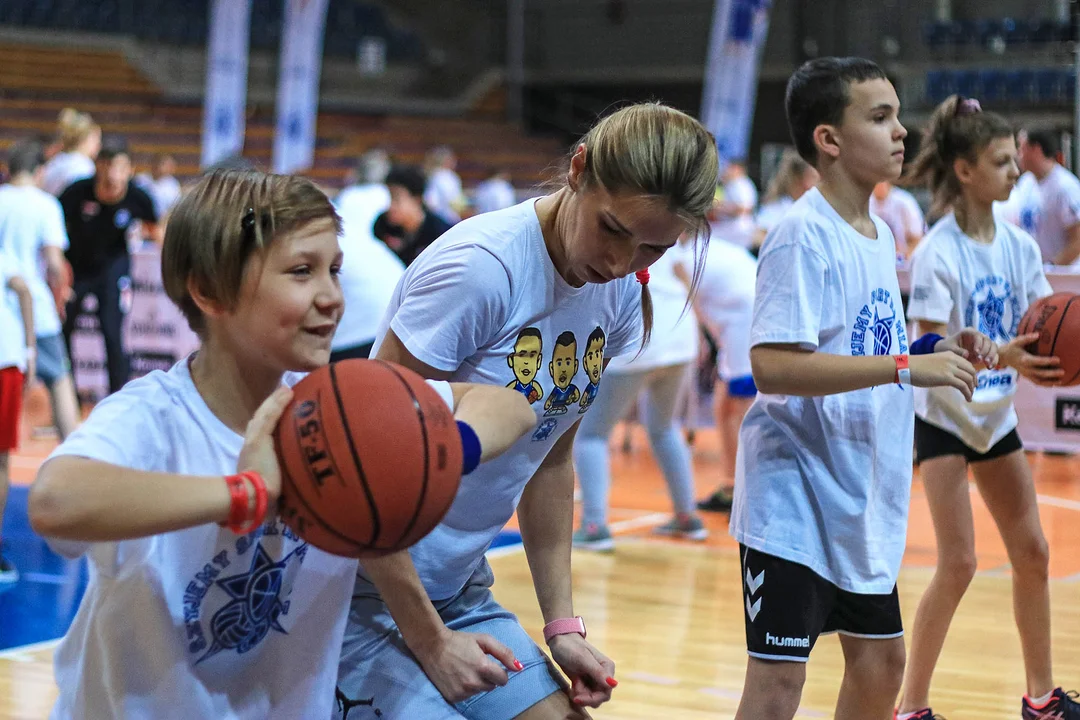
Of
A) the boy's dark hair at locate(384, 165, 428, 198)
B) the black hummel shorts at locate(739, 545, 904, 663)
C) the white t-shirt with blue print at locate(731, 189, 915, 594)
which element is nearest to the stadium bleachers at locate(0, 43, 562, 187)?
the boy's dark hair at locate(384, 165, 428, 198)

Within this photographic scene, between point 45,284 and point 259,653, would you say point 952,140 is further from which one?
point 45,284

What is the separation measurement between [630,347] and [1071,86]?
48.3 feet

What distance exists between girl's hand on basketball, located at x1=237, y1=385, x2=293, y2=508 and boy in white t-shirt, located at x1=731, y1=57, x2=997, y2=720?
1.25 metres

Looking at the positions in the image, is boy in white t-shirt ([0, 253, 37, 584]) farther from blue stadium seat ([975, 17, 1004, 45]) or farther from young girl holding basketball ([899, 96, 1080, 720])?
blue stadium seat ([975, 17, 1004, 45])

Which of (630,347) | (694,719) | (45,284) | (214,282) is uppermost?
(214,282)

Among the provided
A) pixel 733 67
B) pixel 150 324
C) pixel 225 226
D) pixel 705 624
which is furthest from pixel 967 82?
pixel 225 226

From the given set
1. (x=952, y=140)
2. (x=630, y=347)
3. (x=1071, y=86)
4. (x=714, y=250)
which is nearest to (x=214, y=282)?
(x=630, y=347)

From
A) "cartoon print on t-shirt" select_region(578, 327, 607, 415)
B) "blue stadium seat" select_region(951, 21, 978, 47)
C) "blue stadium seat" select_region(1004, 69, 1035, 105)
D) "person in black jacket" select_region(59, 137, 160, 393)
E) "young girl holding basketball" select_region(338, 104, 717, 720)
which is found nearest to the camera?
"young girl holding basketball" select_region(338, 104, 717, 720)

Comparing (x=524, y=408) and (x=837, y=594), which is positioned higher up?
(x=524, y=408)

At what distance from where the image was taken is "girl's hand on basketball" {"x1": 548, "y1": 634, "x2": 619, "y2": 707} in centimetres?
233

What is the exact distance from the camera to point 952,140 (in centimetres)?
369

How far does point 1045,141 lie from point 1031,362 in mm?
5231

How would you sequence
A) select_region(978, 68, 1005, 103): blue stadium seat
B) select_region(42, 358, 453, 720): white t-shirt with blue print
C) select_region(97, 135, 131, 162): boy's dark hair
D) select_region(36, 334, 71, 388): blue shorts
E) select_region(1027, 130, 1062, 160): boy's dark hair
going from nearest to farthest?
select_region(42, 358, 453, 720): white t-shirt with blue print → select_region(36, 334, 71, 388): blue shorts → select_region(1027, 130, 1062, 160): boy's dark hair → select_region(97, 135, 131, 162): boy's dark hair → select_region(978, 68, 1005, 103): blue stadium seat

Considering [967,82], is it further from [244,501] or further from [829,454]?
[244,501]
